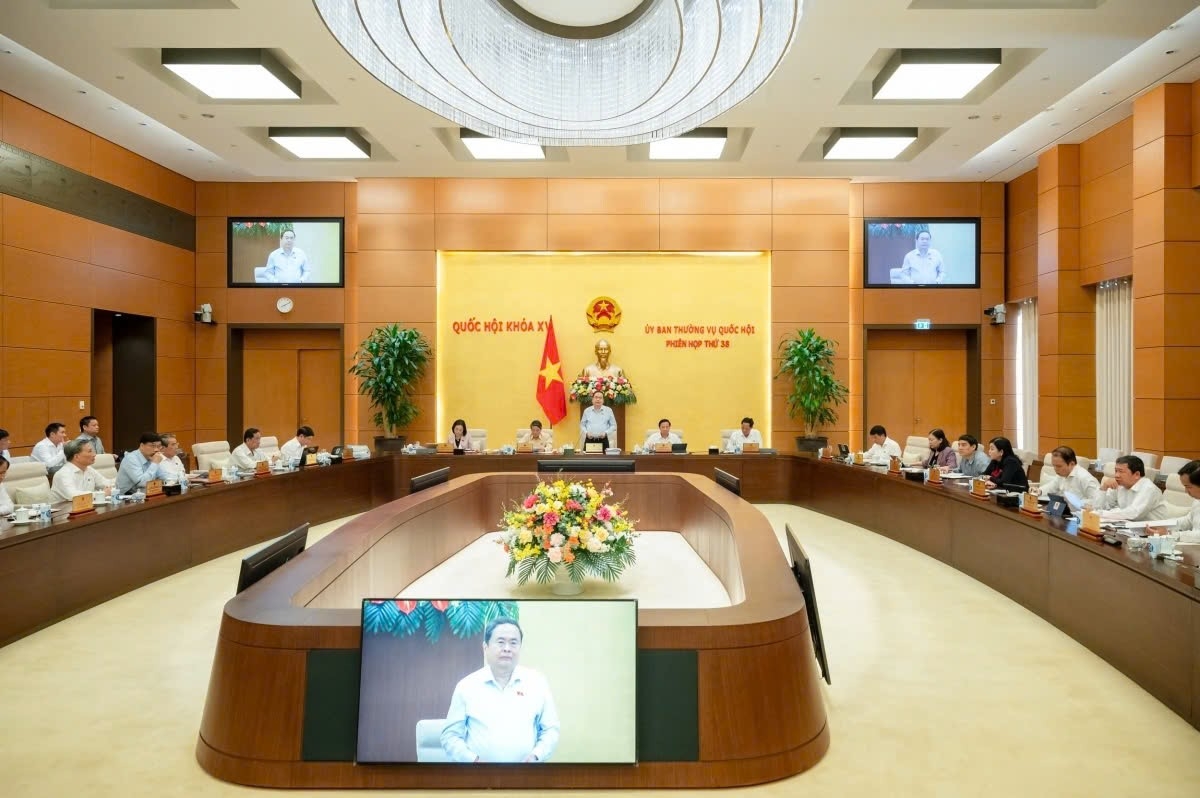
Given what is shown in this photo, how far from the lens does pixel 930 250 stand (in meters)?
10.3

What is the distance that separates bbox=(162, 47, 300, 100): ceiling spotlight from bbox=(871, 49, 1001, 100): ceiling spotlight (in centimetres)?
529

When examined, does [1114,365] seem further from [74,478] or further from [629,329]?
[74,478]

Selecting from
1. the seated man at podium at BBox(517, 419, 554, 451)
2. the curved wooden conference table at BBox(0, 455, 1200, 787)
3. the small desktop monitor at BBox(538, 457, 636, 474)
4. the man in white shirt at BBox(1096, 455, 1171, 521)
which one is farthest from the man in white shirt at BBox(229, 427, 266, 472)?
the man in white shirt at BBox(1096, 455, 1171, 521)

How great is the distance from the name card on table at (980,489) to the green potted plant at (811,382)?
14.5 feet

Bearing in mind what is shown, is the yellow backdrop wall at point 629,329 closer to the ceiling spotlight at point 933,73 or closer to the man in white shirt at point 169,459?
the ceiling spotlight at point 933,73

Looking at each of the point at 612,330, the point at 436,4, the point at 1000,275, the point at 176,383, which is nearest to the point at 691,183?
the point at 612,330

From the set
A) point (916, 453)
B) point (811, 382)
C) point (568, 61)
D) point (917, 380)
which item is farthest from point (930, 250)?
point (568, 61)

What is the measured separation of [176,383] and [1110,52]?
11.4 meters

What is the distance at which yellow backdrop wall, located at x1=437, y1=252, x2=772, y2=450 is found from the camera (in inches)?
401

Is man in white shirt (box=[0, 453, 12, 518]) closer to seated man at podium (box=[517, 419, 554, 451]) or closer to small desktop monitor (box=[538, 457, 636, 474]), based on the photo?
small desktop monitor (box=[538, 457, 636, 474])

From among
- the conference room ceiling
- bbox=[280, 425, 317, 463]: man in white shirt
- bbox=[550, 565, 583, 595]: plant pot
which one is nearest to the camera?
bbox=[550, 565, 583, 595]: plant pot

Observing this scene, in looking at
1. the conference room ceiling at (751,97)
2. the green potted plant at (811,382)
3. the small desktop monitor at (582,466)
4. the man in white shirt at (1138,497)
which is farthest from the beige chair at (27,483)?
the green potted plant at (811,382)

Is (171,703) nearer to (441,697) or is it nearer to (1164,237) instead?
(441,697)

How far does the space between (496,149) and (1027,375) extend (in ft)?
26.0
